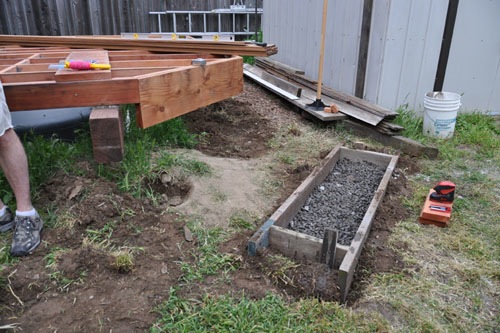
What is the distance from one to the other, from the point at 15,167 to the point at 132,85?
91 cm

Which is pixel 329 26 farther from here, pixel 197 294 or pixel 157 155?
pixel 197 294

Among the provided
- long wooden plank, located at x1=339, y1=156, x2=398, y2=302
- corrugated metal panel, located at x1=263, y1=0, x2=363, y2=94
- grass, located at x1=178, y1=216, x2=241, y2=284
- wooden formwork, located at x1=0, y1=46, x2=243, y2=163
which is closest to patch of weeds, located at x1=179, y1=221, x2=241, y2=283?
grass, located at x1=178, y1=216, x2=241, y2=284

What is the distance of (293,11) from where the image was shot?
7266 mm

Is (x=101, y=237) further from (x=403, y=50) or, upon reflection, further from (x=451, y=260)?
(x=403, y=50)

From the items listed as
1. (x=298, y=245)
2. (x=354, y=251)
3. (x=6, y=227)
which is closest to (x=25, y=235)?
(x=6, y=227)

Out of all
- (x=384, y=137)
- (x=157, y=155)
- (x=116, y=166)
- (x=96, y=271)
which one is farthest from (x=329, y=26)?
(x=96, y=271)

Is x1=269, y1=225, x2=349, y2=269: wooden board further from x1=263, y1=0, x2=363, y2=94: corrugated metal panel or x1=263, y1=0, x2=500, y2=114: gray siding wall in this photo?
x1=263, y1=0, x2=363, y2=94: corrugated metal panel

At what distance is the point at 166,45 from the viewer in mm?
4406

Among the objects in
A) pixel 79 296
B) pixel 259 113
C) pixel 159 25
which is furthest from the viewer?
pixel 159 25

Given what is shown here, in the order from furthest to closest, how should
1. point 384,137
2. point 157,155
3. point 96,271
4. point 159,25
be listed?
point 159,25
point 384,137
point 157,155
point 96,271

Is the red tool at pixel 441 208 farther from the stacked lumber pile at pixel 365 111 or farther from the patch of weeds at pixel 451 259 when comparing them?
the stacked lumber pile at pixel 365 111

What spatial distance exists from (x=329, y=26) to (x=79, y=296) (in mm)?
5213

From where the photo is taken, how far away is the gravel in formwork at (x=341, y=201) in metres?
3.20

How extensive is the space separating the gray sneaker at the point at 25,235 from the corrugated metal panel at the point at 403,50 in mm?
4299
